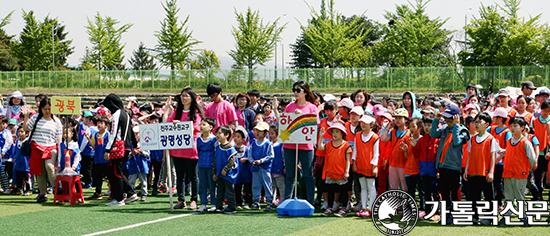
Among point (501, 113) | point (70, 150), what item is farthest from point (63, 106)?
point (501, 113)

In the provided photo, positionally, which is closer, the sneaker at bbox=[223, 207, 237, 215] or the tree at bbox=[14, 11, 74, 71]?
the sneaker at bbox=[223, 207, 237, 215]

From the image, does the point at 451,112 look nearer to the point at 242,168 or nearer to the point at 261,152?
the point at 261,152

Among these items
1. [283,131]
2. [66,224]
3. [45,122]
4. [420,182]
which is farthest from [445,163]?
[45,122]

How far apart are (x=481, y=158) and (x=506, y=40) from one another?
1375 inches

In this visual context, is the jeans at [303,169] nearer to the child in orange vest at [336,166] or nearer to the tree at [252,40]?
the child in orange vest at [336,166]

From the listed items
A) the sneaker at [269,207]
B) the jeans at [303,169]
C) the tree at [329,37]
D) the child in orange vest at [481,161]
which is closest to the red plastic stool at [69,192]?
the sneaker at [269,207]

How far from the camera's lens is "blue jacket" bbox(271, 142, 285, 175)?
959 centimetres

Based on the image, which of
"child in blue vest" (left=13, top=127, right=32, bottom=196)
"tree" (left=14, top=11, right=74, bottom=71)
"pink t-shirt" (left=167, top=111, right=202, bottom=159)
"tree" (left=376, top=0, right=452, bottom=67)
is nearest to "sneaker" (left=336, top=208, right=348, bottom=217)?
"pink t-shirt" (left=167, top=111, right=202, bottom=159)

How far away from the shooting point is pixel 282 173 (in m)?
9.61

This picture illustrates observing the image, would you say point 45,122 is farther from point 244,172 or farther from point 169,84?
point 169,84

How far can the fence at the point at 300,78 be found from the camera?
3534cm

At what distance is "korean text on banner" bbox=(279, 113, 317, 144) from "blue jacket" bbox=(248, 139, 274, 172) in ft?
2.43

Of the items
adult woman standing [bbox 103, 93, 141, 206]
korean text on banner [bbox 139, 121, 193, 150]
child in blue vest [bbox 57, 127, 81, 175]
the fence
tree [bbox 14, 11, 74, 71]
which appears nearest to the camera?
korean text on banner [bbox 139, 121, 193, 150]

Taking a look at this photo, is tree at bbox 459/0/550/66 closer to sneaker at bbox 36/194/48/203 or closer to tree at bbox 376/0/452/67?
tree at bbox 376/0/452/67
